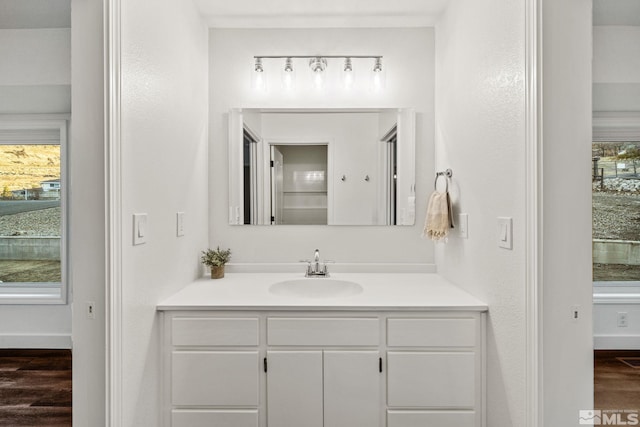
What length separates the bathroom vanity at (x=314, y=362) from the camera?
64.8 inches

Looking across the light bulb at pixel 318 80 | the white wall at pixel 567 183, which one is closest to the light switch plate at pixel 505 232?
the white wall at pixel 567 183

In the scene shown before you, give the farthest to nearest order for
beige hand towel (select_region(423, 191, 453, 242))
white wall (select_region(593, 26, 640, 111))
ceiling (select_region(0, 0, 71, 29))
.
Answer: white wall (select_region(593, 26, 640, 111)) < ceiling (select_region(0, 0, 71, 29)) < beige hand towel (select_region(423, 191, 453, 242))

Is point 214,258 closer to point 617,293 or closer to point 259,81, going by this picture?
point 259,81

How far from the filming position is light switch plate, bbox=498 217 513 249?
1411 millimetres

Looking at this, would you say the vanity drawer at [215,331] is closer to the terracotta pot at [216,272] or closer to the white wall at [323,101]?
the terracotta pot at [216,272]

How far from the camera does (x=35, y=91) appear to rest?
2.64 m

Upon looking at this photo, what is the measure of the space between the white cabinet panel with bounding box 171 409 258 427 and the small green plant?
2.58 ft

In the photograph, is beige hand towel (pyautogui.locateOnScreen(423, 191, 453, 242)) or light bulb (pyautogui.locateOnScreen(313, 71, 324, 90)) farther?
light bulb (pyautogui.locateOnScreen(313, 71, 324, 90))

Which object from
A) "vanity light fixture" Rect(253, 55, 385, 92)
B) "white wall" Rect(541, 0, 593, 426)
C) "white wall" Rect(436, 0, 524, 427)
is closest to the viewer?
"white wall" Rect(541, 0, 593, 426)

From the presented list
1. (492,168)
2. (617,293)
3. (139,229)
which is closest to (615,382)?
(617,293)

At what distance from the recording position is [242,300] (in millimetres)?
1725

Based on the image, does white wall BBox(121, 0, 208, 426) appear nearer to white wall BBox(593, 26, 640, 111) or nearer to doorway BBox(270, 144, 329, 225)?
doorway BBox(270, 144, 329, 225)

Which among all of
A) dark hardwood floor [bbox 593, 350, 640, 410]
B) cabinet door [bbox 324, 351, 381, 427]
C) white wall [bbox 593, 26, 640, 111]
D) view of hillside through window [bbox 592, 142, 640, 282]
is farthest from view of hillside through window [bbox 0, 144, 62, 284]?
view of hillside through window [bbox 592, 142, 640, 282]

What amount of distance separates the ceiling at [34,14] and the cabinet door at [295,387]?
2.41 meters
